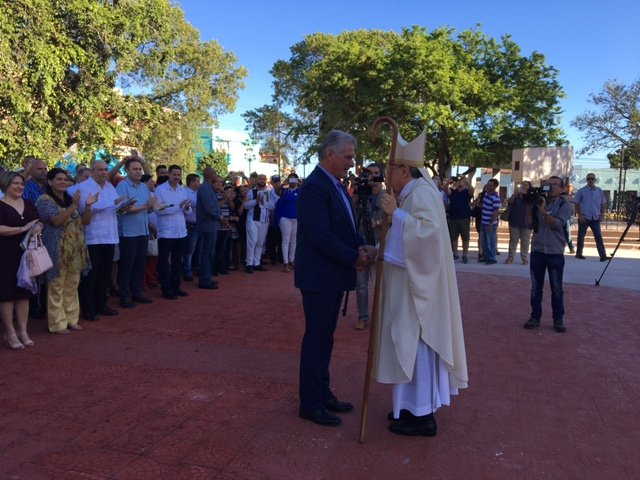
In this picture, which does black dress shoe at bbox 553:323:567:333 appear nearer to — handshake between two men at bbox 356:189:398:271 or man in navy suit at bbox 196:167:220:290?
handshake between two men at bbox 356:189:398:271

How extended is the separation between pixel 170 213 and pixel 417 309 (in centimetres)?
541

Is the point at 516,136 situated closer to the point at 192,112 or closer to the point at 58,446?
the point at 192,112

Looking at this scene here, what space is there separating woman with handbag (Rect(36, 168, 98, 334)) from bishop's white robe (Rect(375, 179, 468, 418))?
398 cm

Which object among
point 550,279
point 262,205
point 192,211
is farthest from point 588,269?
point 192,211

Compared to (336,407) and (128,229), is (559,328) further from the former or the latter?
(128,229)

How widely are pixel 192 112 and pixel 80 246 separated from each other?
20.5 meters

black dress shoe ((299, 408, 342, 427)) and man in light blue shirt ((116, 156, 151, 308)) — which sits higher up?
man in light blue shirt ((116, 156, 151, 308))

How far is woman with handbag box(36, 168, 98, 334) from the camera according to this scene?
19.5 ft

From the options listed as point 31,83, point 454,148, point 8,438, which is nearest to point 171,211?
point 8,438

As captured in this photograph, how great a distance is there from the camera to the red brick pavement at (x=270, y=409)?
330 centimetres

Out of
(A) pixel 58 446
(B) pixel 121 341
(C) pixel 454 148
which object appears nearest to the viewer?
(A) pixel 58 446

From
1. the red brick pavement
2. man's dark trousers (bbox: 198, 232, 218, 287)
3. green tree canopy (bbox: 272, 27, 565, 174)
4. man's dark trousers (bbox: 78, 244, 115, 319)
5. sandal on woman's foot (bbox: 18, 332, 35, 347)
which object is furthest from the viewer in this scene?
green tree canopy (bbox: 272, 27, 565, 174)

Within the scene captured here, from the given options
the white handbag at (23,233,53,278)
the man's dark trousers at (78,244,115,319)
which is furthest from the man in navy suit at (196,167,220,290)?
the white handbag at (23,233,53,278)

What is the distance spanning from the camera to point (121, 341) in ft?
19.2
